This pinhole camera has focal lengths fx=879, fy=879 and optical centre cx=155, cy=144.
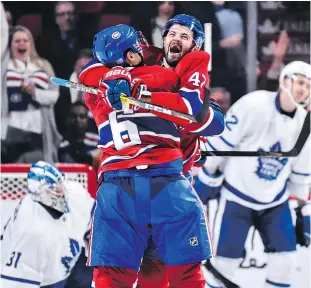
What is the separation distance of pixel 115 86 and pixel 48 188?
62.0 inches

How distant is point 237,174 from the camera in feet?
13.5

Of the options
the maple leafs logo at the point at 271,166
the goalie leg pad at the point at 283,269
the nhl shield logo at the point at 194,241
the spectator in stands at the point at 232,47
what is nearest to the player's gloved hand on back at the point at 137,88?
the nhl shield logo at the point at 194,241

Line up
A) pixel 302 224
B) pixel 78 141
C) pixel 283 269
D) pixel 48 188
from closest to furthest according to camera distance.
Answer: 1. pixel 48 188
2. pixel 283 269
3. pixel 302 224
4. pixel 78 141

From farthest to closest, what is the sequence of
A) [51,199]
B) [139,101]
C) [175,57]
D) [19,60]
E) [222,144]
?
[19,60] → [222,144] → [51,199] → [175,57] → [139,101]

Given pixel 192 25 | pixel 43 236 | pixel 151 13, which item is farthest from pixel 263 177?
Answer: pixel 192 25

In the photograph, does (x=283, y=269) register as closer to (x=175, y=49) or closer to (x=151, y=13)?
(x=151, y=13)

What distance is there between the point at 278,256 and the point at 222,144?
582 mm

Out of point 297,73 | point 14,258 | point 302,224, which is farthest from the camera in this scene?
point 302,224

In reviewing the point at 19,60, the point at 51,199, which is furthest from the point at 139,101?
the point at 19,60

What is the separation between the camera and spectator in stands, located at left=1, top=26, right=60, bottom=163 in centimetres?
473

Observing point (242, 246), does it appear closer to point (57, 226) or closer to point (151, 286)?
point (57, 226)

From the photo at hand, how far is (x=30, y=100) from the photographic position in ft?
15.6

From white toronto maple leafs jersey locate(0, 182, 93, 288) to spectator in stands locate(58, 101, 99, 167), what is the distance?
2.82 feet

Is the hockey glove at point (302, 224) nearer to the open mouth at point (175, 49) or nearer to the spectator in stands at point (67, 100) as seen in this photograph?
the spectator in stands at point (67, 100)
